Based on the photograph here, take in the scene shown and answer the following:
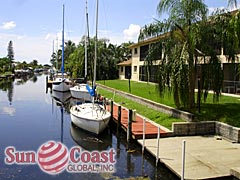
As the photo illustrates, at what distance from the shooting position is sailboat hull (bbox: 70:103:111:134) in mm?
15290

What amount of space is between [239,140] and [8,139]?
11863 mm

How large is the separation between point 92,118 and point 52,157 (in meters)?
3.53

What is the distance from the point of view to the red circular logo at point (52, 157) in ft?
36.9

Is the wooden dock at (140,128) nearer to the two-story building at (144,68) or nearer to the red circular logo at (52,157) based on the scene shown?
the two-story building at (144,68)

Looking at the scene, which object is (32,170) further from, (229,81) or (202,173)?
(229,81)

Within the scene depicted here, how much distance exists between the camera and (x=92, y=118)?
15.4m

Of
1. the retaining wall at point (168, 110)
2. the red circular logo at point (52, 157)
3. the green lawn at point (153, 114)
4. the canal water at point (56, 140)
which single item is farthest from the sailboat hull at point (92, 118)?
the retaining wall at point (168, 110)

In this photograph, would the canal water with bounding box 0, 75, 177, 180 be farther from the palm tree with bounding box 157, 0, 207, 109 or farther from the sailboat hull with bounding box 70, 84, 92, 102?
the sailboat hull with bounding box 70, 84, 92, 102

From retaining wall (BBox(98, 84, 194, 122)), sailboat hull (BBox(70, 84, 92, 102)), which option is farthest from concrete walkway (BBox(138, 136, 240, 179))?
sailboat hull (BBox(70, 84, 92, 102))

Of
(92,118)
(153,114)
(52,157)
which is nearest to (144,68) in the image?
(153,114)

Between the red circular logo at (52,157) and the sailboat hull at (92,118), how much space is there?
1.86 m

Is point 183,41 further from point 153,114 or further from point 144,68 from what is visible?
point 153,114

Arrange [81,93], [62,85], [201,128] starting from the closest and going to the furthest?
1. [201,128]
2. [81,93]
3. [62,85]

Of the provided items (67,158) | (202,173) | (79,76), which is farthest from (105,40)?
(202,173)
